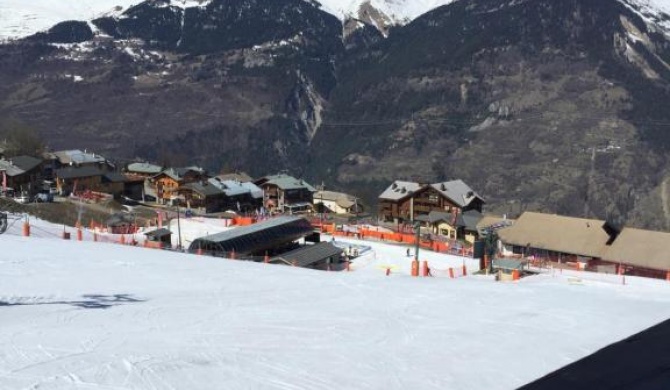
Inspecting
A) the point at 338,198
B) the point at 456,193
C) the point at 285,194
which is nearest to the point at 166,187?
the point at 285,194

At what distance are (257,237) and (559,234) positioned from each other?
60.5 ft

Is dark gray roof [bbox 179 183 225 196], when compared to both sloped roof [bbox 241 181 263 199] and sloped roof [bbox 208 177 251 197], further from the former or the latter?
sloped roof [bbox 241 181 263 199]

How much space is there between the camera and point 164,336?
14.4 metres

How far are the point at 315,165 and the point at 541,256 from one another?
13099 centimetres

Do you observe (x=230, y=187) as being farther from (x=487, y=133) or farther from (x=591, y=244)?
(x=487, y=133)

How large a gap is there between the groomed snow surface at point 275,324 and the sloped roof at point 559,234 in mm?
15489

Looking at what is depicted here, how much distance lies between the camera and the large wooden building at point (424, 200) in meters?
70.7

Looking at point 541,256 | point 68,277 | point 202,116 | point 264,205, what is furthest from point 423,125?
point 68,277

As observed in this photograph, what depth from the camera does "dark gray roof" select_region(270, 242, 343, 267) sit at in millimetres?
34656

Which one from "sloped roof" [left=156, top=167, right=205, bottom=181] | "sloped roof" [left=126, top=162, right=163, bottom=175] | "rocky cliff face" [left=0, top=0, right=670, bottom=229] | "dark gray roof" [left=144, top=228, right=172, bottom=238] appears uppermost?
"rocky cliff face" [left=0, top=0, right=670, bottom=229]

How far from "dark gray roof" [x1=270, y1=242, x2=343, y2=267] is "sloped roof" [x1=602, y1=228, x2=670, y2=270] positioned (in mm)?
14817

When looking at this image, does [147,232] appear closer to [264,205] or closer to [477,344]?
[477,344]

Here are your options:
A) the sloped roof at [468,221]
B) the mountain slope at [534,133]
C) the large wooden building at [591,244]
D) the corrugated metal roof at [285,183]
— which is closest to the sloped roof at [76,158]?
the corrugated metal roof at [285,183]

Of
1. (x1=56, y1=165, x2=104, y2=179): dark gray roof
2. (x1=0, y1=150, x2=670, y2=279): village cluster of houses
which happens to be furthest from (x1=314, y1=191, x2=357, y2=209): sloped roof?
(x1=56, y1=165, x2=104, y2=179): dark gray roof
